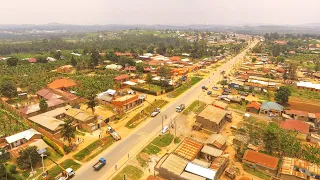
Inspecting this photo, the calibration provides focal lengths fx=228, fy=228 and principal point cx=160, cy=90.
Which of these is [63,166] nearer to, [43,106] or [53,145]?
[53,145]

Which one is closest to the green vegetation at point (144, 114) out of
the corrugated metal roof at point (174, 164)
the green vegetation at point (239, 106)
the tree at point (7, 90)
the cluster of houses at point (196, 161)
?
the cluster of houses at point (196, 161)

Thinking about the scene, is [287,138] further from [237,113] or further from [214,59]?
[214,59]

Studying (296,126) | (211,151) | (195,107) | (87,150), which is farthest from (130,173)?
(296,126)

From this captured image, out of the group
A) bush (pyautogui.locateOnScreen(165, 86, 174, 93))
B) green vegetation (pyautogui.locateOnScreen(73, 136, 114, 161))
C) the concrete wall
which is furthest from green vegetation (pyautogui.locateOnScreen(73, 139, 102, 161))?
bush (pyautogui.locateOnScreen(165, 86, 174, 93))

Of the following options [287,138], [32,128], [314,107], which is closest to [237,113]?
[287,138]

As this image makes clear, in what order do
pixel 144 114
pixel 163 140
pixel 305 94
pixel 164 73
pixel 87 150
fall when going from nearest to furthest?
pixel 87 150
pixel 163 140
pixel 144 114
pixel 305 94
pixel 164 73

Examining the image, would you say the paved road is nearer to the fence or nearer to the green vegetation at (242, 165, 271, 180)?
the fence
